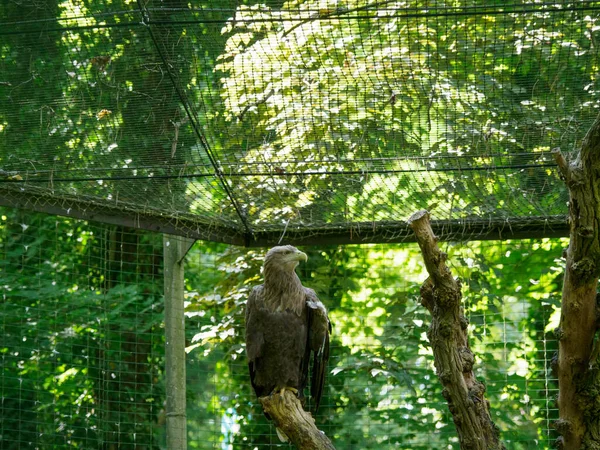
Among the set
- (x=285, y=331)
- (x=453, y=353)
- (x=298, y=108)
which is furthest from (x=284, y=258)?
(x=453, y=353)

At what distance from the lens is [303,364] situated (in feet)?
15.8

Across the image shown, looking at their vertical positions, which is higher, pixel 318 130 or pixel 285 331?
pixel 318 130

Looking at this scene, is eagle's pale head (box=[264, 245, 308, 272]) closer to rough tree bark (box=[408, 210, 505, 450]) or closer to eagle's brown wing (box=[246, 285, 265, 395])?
eagle's brown wing (box=[246, 285, 265, 395])

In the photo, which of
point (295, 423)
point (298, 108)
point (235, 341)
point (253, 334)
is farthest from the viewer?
point (235, 341)

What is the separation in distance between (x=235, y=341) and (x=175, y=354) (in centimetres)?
126

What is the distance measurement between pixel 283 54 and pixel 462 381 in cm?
169

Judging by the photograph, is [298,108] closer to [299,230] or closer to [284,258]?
[284,258]

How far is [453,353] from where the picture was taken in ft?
9.96

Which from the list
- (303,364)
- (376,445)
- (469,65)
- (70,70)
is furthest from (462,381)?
(376,445)

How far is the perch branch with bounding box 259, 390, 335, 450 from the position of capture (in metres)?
3.37

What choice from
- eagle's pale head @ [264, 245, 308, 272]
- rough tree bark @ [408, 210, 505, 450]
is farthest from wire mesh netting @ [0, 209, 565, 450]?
rough tree bark @ [408, 210, 505, 450]

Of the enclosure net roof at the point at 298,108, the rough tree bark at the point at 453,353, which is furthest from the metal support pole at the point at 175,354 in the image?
the rough tree bark at the point at 453,353

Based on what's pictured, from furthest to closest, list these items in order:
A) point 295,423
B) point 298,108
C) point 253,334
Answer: point 253,334 < point 298,108 < point 295,423

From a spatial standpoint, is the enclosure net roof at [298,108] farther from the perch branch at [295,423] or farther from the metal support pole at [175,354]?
the perch branch at [295,423]
